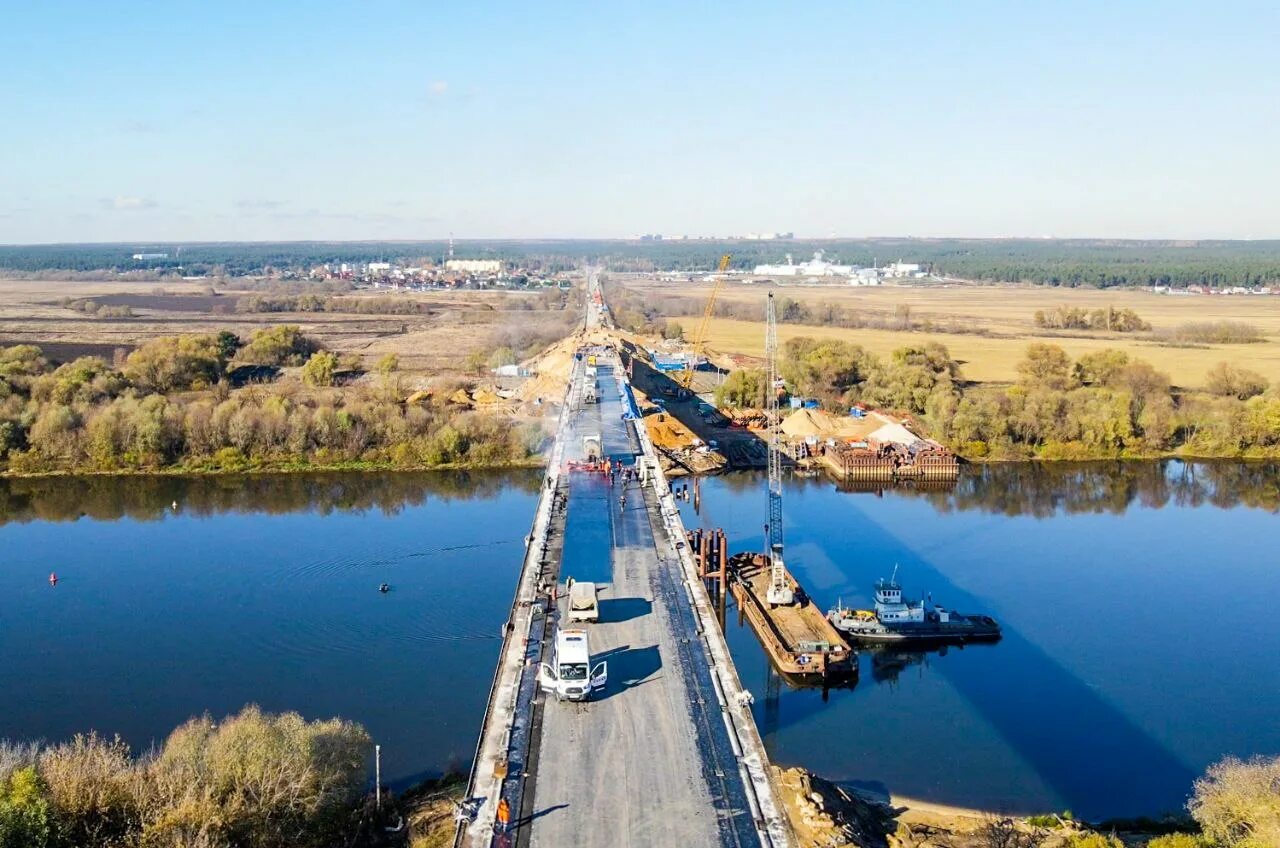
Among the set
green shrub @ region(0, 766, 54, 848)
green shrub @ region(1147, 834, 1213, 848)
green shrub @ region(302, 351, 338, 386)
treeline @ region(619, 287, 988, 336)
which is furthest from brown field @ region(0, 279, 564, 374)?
green shrub @ region(1147, 834, 1213, 848)

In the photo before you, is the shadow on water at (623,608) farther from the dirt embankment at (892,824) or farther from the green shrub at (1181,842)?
the green shrub at (1181,842)

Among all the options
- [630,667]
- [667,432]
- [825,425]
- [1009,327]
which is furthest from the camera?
[1009,327]

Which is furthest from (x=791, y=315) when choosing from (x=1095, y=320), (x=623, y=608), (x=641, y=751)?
(x=641, y=751)

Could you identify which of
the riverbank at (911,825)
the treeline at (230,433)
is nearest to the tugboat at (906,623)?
the riverbank at (911,825)

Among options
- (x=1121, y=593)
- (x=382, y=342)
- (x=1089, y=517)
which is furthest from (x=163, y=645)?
(x=382, y=342)

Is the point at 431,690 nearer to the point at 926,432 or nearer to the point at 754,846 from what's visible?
the point at 754,846

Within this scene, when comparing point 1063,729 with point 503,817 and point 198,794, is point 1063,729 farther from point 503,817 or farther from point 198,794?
point 198,794
